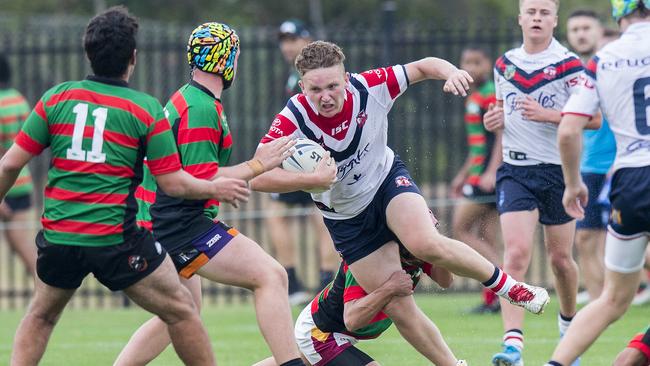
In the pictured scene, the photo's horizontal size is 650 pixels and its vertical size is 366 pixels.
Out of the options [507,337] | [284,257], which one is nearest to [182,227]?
[507,337]

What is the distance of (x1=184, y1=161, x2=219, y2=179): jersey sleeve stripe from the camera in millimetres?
6344

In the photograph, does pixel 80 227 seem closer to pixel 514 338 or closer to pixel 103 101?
pixel 103 101

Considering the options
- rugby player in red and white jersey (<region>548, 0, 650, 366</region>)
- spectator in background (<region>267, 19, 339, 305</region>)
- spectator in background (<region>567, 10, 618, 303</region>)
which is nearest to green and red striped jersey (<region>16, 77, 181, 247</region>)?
rugby player in red and white jersey (<region>548, 0, 650, 366</region>)

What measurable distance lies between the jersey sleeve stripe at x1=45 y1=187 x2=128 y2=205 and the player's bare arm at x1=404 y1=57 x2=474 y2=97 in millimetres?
2044

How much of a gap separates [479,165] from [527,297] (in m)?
5.07

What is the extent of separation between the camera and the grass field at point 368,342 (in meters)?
8.59

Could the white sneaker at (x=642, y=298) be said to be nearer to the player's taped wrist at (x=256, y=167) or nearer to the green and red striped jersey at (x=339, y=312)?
the green and red striped jersey at (x=339, y=312)

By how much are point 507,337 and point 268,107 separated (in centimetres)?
724

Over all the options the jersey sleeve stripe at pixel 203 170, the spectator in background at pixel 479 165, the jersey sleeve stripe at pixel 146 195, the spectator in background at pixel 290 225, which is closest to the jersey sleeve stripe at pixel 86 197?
the jersey sleeve stripe at pixel 203 170

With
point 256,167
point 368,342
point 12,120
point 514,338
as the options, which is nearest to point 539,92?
point 514,338

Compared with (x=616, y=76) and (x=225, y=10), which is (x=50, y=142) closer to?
(x=616, y=76)

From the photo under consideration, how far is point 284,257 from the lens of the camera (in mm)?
12312

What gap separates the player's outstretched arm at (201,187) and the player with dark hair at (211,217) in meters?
0.15

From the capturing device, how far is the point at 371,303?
6.58 meters
